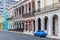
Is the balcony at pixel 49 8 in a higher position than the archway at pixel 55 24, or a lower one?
higher

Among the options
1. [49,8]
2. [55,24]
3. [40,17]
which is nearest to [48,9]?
[49,8]

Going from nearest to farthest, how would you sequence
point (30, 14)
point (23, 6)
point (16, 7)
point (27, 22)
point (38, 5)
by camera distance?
1. point (38, 5)
2. point (30, 14)
3. point (27, 22)
4. point (23, 6)
5. point (16, 7)

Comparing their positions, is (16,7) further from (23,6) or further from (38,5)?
(38,5)

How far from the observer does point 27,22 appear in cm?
6631

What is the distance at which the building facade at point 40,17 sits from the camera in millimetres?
44469

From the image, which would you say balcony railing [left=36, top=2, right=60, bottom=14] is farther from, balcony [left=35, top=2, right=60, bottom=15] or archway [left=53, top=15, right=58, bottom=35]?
archway [left=53, top=15, right=58, bottom=35]

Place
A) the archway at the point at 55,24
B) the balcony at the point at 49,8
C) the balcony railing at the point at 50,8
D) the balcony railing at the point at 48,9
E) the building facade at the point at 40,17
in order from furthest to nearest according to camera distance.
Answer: the archway at the point at 55,24
the building facade at the point at 40,17
the balcony railing at the point at 48,9
the balcony at the point at 49,8
the balcony railing at the point at 50,8

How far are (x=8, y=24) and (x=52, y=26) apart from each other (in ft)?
180

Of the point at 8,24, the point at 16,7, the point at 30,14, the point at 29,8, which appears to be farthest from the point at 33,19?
the point at 8,24

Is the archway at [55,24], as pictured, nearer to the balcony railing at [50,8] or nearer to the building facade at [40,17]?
the building facade at [40,17]

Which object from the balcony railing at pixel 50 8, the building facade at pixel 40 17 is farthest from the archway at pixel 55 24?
the balcony railing at pixel 50 8

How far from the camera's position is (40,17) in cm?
5291

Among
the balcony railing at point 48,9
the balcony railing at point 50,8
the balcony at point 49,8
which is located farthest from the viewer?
the balcony railing at point 48,9

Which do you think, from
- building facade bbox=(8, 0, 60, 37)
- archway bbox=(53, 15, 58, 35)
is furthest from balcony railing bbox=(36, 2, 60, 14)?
archway bbox=(53, 15, 58, 35)
